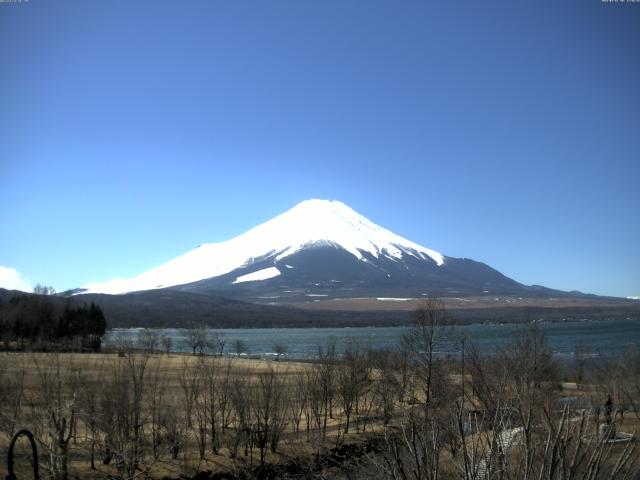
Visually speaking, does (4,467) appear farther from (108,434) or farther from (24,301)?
(24,301)

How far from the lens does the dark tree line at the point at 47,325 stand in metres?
88.1

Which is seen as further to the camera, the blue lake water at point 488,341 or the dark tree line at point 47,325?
the dark tree line at point 47,325

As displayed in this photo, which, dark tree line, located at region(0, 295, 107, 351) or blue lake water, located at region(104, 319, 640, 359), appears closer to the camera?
blue lake water, located at region(104, 319, 640, 359)

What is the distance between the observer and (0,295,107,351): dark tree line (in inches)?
3467

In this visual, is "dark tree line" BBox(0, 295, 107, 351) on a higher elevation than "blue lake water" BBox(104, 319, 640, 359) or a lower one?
higher

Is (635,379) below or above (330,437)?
above

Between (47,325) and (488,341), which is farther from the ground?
(47,325)

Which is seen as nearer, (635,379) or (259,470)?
(259,470)

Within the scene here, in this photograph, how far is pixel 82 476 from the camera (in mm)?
21766

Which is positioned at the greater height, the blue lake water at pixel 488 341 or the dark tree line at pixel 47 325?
the dark tree line at pixel 47 325

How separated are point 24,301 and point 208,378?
90015 millimetres

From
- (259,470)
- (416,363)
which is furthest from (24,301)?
(259,470)

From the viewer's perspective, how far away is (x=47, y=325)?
9262 centimetres

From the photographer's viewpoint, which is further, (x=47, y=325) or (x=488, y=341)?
(x=488, y=341)
